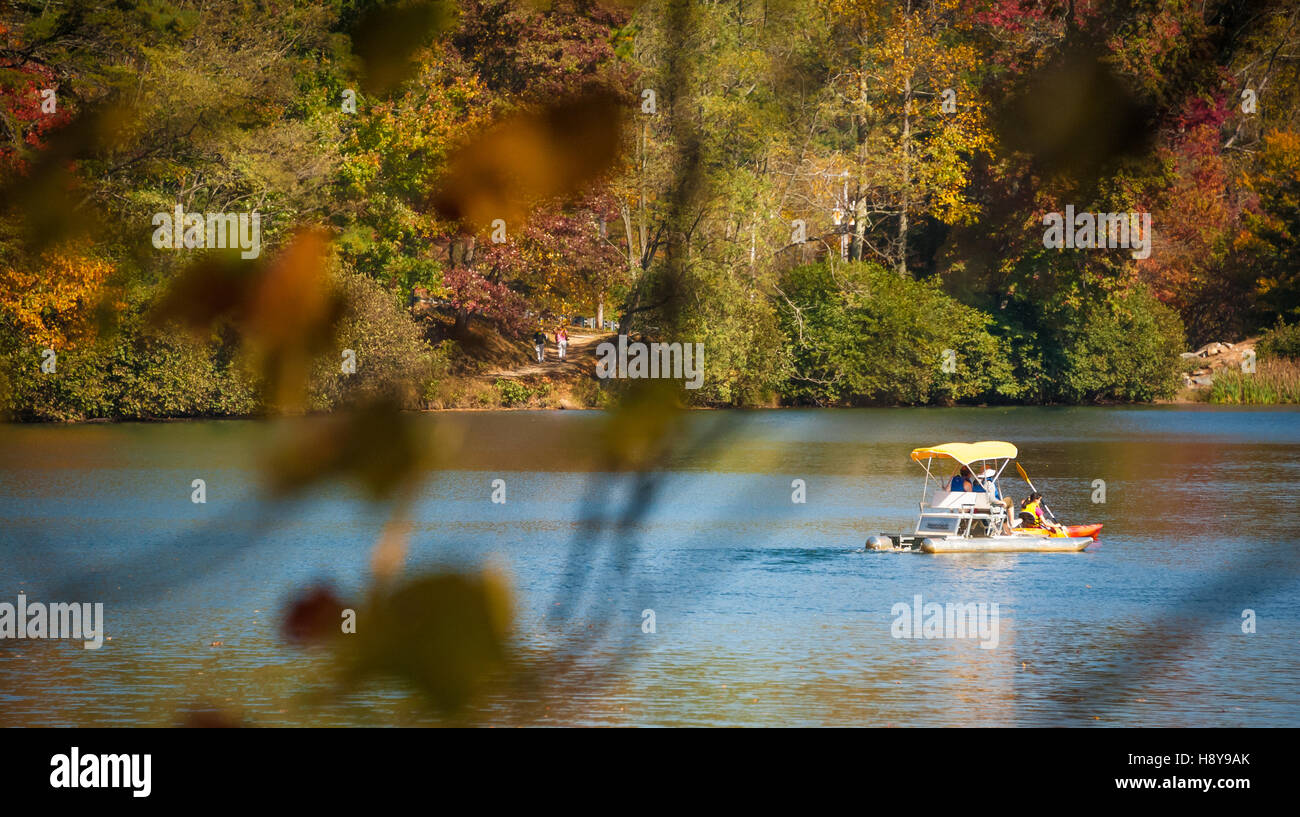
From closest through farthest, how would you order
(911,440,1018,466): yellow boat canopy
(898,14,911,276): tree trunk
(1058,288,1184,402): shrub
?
(898,14,911,276): tree trunk → (911,440,1018,466): yellow boat canopy → (1058,288,1184,402): shrub

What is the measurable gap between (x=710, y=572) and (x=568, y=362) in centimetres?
2348

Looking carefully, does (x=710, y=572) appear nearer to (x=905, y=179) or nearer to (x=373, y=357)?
(x=905, y=179)

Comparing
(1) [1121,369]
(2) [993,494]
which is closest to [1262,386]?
(1) [1121,369]

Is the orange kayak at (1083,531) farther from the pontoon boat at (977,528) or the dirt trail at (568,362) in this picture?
the dirt trail at (568,362)

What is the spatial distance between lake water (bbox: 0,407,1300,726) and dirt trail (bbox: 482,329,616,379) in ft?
0.21

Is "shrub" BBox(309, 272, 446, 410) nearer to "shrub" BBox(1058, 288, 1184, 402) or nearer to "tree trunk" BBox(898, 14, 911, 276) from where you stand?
"tree trunk" BBox(898, 14, 911, 276)

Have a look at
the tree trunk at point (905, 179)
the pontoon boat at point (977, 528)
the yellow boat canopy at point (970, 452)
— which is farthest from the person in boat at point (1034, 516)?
the tree trunk at point (905, 179)

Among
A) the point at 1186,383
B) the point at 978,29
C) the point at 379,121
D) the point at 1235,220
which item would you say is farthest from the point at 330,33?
the point at 1186,383

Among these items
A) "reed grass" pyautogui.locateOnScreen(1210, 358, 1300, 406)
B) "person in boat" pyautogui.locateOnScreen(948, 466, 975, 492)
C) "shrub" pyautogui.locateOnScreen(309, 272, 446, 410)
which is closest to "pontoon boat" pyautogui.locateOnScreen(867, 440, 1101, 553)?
"person in boat" pyautogui.locateOnScreen(948, 466, 975, 492)

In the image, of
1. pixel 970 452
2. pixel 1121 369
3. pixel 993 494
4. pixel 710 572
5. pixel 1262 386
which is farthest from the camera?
pixel 1121 369

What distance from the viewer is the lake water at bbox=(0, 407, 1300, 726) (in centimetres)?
100

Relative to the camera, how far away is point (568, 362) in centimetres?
149

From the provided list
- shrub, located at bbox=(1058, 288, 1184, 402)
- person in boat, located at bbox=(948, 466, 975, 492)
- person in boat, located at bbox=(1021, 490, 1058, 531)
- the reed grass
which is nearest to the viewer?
person in boat, located at bbox=(1021, 490, 1058, 531)

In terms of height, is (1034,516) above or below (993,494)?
below
